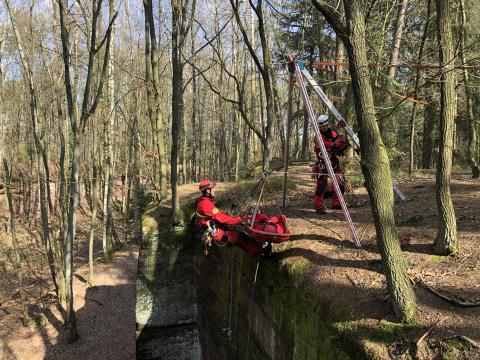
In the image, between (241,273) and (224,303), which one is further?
(224,303)

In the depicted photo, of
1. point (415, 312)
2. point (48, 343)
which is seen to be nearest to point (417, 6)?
point (415, 312)

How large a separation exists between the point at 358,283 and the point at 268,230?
1518 millimetres

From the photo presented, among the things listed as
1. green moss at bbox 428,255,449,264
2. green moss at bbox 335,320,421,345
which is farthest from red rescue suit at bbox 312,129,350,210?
green moss at bbox 335,320,421,345

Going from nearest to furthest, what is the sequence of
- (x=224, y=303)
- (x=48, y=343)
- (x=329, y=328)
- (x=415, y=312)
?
(x=415, y=312) → (x=329, y=328) → (x=224, y=303) → (x=48, y=343)

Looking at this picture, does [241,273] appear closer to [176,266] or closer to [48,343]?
[176,266]

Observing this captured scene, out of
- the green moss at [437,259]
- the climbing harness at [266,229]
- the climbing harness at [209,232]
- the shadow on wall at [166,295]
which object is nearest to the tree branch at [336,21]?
Answer: the climbing harness at [266,229]

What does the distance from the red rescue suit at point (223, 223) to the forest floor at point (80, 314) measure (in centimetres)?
624

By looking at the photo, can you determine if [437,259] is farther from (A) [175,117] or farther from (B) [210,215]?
(A) [175,117]

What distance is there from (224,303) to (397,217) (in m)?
3.75

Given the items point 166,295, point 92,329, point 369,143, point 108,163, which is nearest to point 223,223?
point 369,143

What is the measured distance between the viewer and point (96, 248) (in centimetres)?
2022

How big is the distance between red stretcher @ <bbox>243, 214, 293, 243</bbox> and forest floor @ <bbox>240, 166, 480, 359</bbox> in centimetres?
42

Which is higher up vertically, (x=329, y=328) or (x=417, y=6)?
(x=417, y=6)

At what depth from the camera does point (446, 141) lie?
15.1 feet
